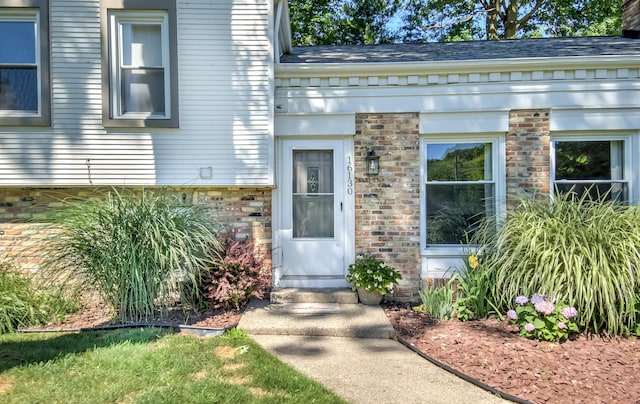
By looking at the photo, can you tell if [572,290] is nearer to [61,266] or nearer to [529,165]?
[529,165]

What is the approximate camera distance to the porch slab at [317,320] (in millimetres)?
4293

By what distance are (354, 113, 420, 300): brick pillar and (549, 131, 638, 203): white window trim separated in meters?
1.94

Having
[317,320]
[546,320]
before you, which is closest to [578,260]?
[546,320]

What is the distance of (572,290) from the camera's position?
4078mm

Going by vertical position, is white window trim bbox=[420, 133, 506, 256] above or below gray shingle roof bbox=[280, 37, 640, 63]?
below

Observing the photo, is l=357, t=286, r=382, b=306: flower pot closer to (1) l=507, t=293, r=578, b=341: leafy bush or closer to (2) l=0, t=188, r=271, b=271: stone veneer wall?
(2) l=0, t=188, r=271, b=271: stone veneer wall

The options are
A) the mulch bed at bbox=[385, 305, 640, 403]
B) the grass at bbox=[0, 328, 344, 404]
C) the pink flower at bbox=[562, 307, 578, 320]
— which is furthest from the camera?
the pink flower at bbox=[562, 307, 578, 320]

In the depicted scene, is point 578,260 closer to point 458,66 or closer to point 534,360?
point 534,360

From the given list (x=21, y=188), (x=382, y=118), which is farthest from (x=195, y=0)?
(x=21, y=188)

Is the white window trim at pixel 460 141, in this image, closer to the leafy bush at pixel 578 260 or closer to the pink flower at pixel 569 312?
the leafy bush at pixel 578 260

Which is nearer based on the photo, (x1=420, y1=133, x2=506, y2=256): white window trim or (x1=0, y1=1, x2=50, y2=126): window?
(x1=0, y1=1, x2=50, y2=126): window

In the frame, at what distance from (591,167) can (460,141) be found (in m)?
1.91

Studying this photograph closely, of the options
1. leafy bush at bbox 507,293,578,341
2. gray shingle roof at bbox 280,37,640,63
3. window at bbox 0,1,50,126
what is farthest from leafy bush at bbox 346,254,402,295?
window at bbox 0,1,50,126

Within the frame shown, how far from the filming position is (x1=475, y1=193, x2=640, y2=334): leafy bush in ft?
13.2
